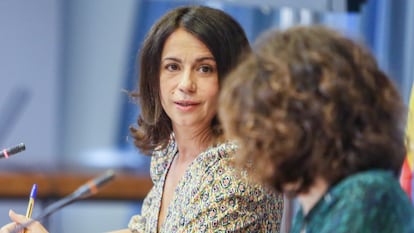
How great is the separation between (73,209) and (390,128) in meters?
4.10

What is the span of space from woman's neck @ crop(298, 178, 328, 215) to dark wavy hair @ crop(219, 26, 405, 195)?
0.05ft

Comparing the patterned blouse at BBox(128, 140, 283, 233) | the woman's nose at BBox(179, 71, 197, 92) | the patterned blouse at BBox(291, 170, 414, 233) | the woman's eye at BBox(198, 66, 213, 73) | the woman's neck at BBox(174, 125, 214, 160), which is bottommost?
the patterned blouse at BBox(128, 140, 283, 233)

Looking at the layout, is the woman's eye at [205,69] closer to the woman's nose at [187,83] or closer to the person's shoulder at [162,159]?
Result: the woman's nose at [187,83]

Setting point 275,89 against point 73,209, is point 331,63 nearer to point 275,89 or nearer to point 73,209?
point 275,89

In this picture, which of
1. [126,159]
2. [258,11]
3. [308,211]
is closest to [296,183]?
[308,211]

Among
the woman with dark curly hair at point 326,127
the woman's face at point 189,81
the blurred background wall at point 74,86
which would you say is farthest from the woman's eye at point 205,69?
the blurred background wall at point 74,86

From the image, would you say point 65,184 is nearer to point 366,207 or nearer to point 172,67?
point 172,67

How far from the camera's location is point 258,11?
4.39 metres

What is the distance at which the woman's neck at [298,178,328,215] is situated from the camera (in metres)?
1.20

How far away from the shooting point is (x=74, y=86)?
5.05 metres

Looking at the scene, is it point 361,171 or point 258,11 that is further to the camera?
point 258,11

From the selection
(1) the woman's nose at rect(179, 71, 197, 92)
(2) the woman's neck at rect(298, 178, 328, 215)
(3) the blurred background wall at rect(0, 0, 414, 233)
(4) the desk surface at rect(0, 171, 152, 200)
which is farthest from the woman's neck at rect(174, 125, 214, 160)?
(3) the blurred background wall at rect(0, 0, 414, 233)

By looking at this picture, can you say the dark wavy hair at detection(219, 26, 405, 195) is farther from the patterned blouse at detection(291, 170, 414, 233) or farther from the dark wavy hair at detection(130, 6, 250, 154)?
the dark wavy hair at detection(130, 6, 250, 154)

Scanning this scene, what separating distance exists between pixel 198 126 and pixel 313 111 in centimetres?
77
